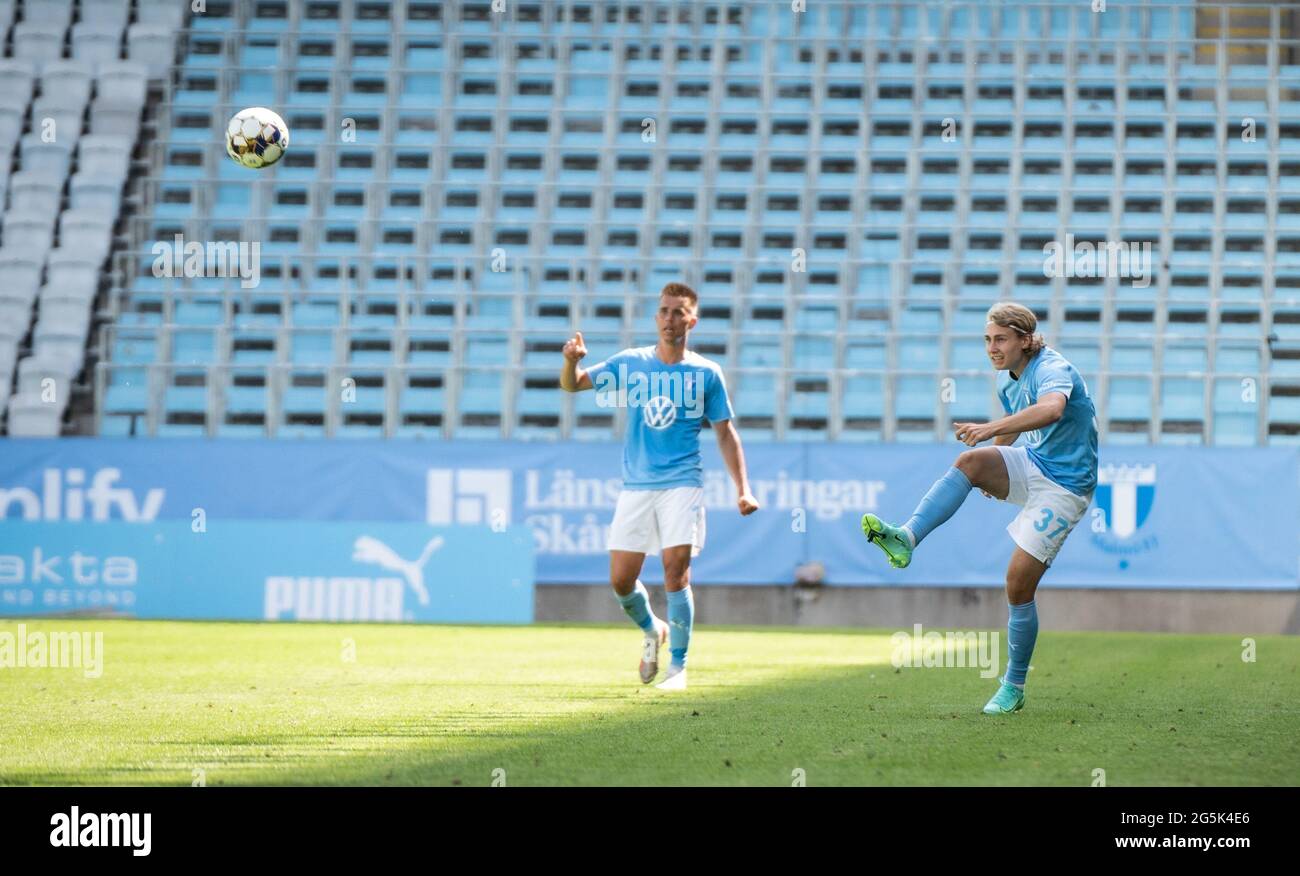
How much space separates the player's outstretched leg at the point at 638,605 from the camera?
8.77 m

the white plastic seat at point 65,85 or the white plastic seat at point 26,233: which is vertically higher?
the white plastic seat at point 65,85

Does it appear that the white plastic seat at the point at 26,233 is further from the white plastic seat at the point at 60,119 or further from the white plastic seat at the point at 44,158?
the white plastic seat at the point at 60,119

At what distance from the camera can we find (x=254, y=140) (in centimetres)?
1297

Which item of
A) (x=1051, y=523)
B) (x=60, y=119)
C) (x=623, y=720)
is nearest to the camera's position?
(x=623, y=720)

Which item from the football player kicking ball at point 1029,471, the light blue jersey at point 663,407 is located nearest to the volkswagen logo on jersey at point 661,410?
the light blue jersey at point 663,407

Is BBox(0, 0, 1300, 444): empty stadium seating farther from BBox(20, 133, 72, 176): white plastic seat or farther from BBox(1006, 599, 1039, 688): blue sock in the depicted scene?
Result: BBox(1006, 599, 1039, 688): blue sock

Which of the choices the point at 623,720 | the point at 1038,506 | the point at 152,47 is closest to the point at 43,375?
the point at 152,47

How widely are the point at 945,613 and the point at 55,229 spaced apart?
12.9 m

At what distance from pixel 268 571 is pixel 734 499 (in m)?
4.96

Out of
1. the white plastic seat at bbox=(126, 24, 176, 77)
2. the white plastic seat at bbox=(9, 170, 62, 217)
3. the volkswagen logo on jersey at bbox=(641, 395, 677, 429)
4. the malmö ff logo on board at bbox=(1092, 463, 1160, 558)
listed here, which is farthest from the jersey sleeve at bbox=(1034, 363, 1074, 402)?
the white plastic seat at bbox=(126, 24, 176, 77)

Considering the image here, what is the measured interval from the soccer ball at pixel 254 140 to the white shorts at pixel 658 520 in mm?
5738

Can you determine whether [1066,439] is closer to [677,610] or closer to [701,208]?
[677,610]
